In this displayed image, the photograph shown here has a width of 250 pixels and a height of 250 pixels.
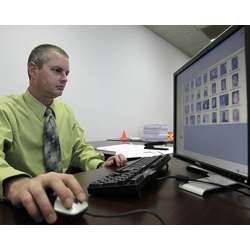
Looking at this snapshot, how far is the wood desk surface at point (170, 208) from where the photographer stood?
14.4 inches

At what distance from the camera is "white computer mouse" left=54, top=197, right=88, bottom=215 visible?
339 millimetres

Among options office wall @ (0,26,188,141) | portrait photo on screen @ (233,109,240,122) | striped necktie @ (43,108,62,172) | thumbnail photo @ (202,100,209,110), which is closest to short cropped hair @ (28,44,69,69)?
striped necktie @ (43,108,62,172)

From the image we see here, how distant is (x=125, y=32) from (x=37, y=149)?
2.07 metres

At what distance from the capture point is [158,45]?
3.31 metres

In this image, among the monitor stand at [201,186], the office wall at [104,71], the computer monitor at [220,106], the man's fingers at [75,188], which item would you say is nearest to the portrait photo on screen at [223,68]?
the computer monitor at [220,106]

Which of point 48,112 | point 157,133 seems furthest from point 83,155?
point 157,133

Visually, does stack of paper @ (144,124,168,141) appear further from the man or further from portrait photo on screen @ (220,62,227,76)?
portrait photo on screen @ (220,62,227,76)

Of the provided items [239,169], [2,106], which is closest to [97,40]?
[2,106]

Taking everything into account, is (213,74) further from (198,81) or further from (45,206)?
(45,206)

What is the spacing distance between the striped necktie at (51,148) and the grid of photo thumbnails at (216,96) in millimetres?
580

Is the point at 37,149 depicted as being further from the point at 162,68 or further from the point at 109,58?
the point at 162,68

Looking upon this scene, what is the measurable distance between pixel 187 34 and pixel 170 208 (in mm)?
3392

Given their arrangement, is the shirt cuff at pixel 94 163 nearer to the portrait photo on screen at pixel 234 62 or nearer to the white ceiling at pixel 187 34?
the portrait photo on screen at pixel 234 62

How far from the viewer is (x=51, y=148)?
0.96m
